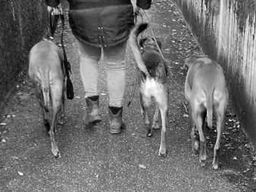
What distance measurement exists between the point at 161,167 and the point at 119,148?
2.07 ft

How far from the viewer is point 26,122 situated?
645 cm

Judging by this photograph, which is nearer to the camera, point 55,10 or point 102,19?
point 102,19

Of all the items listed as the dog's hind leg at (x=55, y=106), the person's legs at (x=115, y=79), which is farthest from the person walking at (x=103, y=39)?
the dog's hind leg at (x=55, y=106)

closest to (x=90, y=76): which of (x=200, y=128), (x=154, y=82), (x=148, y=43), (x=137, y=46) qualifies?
(x=137, y=46)

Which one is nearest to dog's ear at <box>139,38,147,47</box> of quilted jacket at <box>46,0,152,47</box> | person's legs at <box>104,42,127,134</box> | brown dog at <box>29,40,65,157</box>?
person's legs at <box>104,42,127,134</box>

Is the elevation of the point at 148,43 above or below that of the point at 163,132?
above

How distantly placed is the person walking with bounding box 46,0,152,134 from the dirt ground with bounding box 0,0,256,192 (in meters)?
0.35

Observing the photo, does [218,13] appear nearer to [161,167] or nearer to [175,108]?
[175,108]

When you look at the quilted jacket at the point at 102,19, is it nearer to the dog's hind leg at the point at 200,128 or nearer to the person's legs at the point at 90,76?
the person's legs at the point at 90,76

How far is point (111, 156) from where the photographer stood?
5.59 meters

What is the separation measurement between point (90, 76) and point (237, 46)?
192cm

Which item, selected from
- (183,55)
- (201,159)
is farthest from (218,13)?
(201,159)

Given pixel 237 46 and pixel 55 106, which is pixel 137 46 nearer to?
pixel 55 106

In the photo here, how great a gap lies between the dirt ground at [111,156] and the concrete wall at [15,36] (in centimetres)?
37
